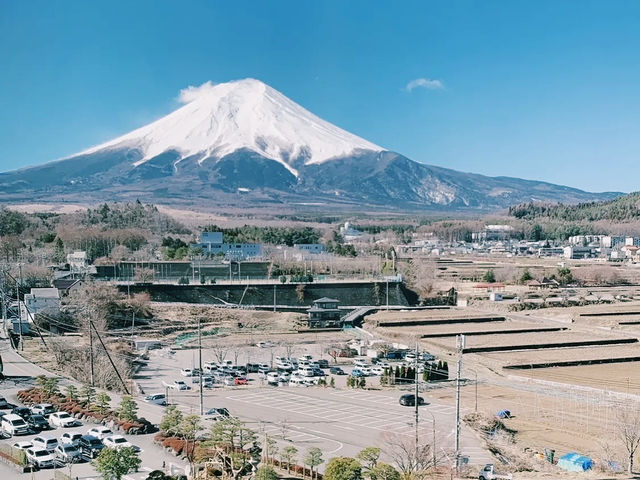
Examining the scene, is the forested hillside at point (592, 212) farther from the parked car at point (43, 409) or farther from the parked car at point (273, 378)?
the parked car at point (43, 409)

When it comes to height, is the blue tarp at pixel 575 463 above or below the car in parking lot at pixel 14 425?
below

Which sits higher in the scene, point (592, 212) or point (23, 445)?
point (592, 212)

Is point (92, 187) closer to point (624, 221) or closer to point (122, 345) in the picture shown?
point (624, 221)

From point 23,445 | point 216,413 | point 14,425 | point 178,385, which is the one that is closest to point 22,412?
point 14,425

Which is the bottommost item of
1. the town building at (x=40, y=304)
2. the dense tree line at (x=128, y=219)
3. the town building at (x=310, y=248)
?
the town building at (x=40, y=304)

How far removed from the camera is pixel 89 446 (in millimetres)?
13469

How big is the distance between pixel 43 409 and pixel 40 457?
3.54 metres

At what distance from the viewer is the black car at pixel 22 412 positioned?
51.4ft

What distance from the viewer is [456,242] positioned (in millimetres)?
108625

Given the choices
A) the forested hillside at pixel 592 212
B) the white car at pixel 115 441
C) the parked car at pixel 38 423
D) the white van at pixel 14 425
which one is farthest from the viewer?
the forested hillside at pixel 592 212

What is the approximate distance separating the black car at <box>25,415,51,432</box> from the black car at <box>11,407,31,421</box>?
0.38 feet

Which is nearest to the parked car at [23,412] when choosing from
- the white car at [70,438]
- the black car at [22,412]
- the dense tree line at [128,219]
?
the black car at [22,412]

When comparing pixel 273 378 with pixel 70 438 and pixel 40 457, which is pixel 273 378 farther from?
pixel 40 457

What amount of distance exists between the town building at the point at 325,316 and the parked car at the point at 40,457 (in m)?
25.1
